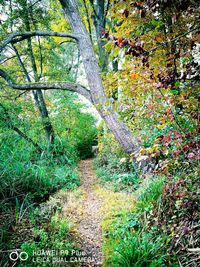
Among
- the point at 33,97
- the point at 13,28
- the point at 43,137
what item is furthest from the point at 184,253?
the point at 13,28

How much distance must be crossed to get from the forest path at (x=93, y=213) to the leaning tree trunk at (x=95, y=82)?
4.15ft

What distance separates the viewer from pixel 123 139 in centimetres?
451

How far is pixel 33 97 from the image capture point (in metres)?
7.29

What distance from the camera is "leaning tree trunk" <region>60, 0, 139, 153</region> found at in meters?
4.51

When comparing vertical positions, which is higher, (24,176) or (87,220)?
(24,176)

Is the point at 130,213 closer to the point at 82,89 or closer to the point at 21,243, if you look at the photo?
the point at 21,243

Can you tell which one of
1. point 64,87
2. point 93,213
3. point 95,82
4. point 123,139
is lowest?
point 93,213

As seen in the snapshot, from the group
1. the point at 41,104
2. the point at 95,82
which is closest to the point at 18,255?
the point at 95,82

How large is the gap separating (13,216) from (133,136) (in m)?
3.03

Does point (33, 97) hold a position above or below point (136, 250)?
above

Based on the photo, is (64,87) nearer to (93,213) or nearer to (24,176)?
(24,176)

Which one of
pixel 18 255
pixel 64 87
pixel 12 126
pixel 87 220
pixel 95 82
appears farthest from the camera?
pixel 12 126

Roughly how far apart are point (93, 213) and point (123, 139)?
1.82 meters

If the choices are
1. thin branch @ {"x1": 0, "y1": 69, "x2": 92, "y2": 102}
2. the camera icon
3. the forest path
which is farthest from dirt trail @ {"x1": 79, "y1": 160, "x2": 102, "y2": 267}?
thin branch @ {"x1": 0, "y1": 69, "x2": 92, "y2": 102}
